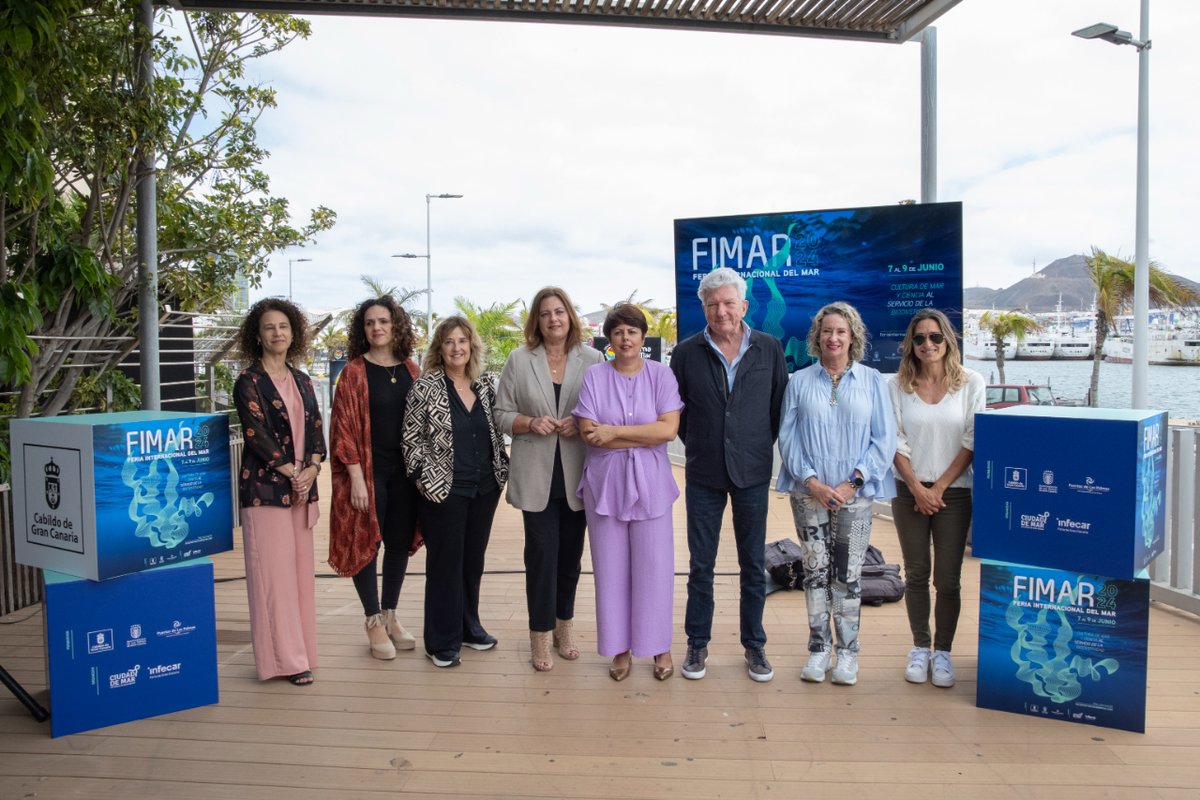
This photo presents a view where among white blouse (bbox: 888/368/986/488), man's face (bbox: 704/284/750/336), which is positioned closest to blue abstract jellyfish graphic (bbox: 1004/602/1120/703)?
white blouse (bbox: 888/368/986/488)

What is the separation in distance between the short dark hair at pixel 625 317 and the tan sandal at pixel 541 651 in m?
1.35

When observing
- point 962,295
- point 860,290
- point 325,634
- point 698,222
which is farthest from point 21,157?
point 962,295

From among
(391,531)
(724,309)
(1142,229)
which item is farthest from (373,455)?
(1142,229)

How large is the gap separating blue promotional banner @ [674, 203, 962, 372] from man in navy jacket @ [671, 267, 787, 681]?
1978 mm

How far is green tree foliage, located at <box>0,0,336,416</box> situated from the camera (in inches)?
135

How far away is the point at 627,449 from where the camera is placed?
338 centimetres

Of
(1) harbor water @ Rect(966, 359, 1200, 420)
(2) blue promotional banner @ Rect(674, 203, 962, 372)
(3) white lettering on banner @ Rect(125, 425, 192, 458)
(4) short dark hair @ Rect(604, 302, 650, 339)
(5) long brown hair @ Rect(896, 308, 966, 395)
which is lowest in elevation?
(1) harbor water @ Rect(966, 359, 1200, 420)

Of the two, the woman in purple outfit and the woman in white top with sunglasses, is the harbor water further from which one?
the woman in purple outfit

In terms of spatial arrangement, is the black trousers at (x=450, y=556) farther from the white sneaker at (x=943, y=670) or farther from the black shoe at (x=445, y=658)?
the white sneaker at (x=943, y=670)

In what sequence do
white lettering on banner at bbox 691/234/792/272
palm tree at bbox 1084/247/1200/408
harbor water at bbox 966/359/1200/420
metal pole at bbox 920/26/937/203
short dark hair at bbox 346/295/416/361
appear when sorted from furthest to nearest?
harbor water at bbox 966/359/1200/420
palm tree at bbox 1084/247/1200/408
metal pole at bbox 920/26/937/203
white lettering on banner at bbox 691/234/792/272
short dark hair at bbox 346/295/416/361

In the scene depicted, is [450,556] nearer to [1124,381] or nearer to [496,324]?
[496,324]

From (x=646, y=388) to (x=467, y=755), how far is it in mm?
1511

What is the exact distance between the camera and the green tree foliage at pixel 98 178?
3.42 m

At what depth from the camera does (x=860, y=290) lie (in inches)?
211
